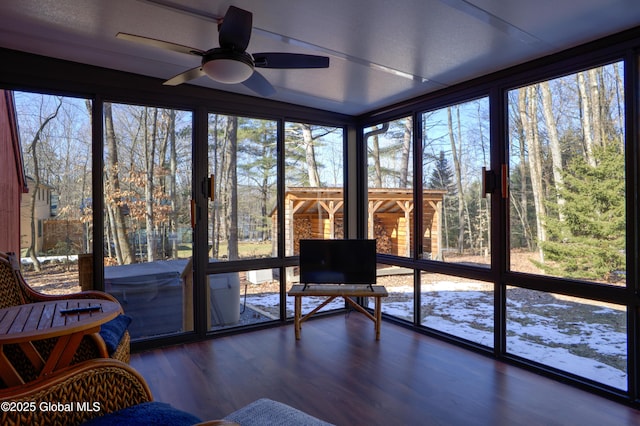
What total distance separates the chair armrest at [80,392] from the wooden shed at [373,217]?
2981 mm

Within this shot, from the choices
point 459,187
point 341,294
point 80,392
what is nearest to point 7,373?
point 80,392

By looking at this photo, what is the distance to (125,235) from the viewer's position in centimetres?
358

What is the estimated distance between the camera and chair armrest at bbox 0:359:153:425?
1.30 metres

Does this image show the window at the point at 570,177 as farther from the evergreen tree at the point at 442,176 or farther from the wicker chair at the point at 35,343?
the wicker chair at the point at 35,343

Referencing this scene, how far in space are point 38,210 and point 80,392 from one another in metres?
2.50

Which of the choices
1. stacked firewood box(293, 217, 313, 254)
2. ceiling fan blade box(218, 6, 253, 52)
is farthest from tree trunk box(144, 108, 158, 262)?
ceiling fan blade box(218, 6, 253, 52)

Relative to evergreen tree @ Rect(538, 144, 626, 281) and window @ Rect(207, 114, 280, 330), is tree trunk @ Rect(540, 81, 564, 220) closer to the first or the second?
evergreen tree @ Rect(538, 144, 626, 281)

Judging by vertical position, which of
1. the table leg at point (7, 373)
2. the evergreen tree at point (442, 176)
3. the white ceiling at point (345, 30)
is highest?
the white ceiling at point (345, 30)

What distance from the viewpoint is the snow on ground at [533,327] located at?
285 centimetres

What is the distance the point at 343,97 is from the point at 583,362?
3.29m

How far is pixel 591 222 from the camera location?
2883 millimetres

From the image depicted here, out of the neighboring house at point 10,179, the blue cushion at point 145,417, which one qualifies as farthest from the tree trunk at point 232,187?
the blue cushion at point 145,417

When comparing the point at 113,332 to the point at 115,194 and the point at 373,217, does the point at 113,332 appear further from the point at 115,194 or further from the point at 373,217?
the point at 373,217

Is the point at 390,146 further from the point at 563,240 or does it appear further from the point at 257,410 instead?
the point at 257,410
